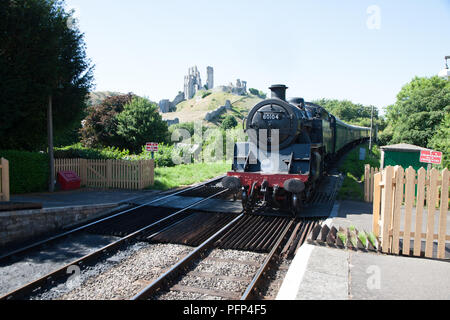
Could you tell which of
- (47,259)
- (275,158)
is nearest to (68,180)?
(47,259)

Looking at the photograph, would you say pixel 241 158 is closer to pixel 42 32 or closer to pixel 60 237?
pixel 60 237

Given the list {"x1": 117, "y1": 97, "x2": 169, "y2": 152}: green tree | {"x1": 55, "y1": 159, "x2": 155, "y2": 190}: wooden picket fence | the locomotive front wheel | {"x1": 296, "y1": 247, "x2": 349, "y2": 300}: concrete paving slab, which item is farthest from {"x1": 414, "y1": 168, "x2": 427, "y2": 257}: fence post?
{"x1": 117, "y1": 97, "x2": 169, "y2": 152}: green tree

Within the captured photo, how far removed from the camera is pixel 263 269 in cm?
512

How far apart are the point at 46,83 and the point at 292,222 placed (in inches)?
395

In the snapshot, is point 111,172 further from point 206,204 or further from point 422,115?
point 422,115

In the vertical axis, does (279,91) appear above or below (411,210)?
above

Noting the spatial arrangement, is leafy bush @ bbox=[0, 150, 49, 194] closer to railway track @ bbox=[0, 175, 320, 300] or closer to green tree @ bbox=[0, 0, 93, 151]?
green tree @ bbox=[0, 0, 93, 151]

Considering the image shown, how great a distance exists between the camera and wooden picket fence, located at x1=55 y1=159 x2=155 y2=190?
13.2 metres

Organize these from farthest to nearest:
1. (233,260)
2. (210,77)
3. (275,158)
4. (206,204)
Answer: (210,77)
(206,204)
(275,158)
(233,260)

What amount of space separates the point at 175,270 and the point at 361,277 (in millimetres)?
2819

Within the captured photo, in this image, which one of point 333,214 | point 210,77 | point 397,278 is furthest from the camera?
point 210,77

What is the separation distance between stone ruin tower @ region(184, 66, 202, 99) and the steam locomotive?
13766 cm

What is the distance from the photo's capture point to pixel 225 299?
4.42 m
